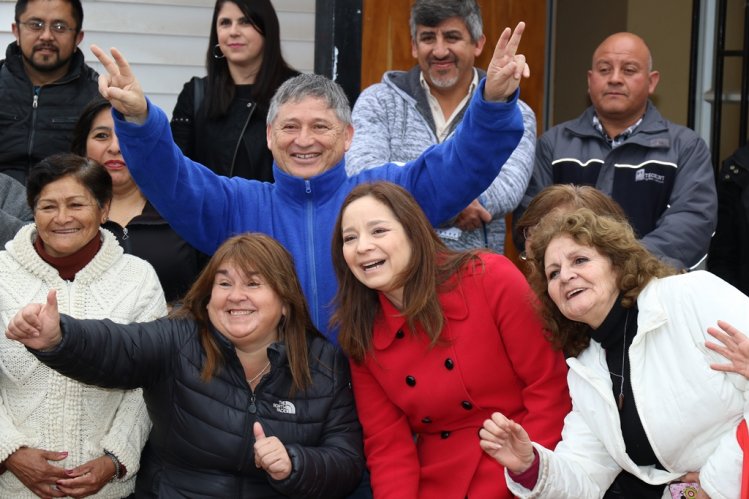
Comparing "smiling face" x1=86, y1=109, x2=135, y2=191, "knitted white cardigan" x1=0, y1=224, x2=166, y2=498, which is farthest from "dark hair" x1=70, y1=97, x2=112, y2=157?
"knitted white cardigan" x1=0, y1=224, x2=166, y2=498

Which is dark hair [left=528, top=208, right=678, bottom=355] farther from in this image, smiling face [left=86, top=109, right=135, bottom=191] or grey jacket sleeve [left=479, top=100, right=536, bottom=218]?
smiling face [left=86, top=109, right=135, bottom=191]

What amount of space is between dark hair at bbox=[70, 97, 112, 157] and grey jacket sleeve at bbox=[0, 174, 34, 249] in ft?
1.01

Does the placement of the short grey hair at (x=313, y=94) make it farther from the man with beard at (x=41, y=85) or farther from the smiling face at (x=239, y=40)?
the man with beard at (x=41, y=85)

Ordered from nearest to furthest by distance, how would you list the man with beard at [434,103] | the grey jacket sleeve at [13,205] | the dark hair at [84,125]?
the grey jacket sleeve at [13,205] → the man with beard at [434,103] → the dark hair at [84,125]

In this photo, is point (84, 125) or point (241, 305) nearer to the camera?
point (241, 305)

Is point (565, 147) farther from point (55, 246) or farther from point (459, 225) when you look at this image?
point (55, 246)

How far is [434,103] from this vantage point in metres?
5.25

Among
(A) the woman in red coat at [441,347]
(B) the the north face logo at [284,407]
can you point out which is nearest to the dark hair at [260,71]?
(A) the woman in red coat at [441,347]

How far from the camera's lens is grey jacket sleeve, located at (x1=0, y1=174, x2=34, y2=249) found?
4.74 meters

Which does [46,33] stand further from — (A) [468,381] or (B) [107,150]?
(A) [468,381]

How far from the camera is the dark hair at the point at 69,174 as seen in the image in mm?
4383

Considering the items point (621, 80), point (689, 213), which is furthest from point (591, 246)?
point (621, 80)

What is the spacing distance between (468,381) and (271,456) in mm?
735

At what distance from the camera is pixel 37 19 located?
559 centimetres
